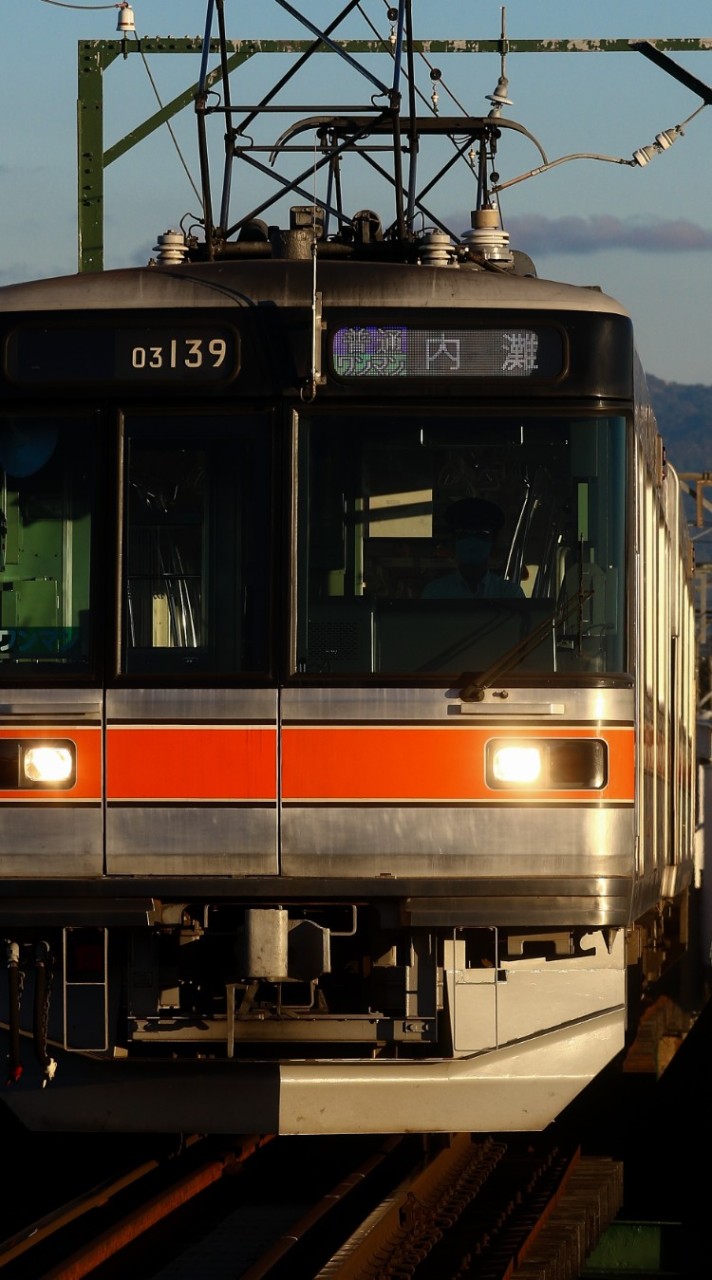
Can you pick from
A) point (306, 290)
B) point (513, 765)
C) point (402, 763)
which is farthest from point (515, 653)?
point (306, 290)

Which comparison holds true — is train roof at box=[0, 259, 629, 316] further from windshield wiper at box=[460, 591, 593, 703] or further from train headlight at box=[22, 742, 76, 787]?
train headlight at box=[22, 742, 76, 787]

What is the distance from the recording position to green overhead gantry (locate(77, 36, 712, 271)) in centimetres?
1495

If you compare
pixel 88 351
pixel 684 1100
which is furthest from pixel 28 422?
pixel 684 1100

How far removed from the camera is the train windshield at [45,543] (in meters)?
7.64

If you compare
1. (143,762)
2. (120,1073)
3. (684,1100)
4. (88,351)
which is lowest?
(684,1100)

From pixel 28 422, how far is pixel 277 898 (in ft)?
6.03

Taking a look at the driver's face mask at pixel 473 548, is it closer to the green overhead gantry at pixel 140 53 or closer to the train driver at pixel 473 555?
the train driver at pixel 473 555

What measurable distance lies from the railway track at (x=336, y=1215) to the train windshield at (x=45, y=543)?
6.67 feet

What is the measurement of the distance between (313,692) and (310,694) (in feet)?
0.04

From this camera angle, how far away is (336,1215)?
8.61 m

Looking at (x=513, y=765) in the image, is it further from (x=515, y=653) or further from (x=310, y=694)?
(x=310, y=694)

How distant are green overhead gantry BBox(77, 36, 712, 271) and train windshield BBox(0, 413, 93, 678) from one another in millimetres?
7213

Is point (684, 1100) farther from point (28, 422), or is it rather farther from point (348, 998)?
point (28, 422)

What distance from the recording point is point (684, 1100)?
14.6m
